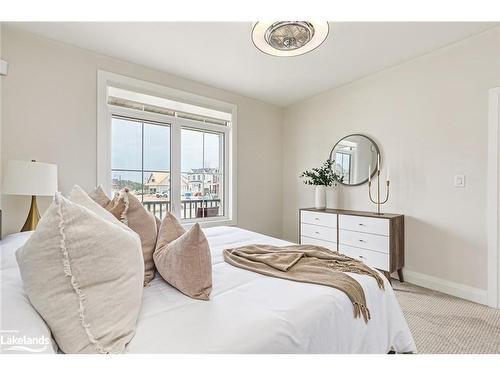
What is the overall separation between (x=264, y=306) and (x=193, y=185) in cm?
267

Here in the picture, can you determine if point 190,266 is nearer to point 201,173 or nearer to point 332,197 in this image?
point 201,173

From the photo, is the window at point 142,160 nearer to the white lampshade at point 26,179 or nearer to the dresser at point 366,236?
the white lampshade at point 26,179

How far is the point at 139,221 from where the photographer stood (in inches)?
51.7

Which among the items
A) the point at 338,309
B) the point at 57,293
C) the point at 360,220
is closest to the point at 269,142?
the point at 360,220

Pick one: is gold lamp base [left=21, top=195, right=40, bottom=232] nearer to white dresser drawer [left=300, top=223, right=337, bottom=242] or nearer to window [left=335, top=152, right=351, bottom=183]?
white dresser drawer [left=300, top=223, right=337, bottom=242]

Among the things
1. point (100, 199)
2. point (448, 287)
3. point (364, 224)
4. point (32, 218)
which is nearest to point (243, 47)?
point (100, 199)

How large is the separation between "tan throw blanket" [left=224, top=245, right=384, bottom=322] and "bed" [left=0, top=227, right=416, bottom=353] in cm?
5

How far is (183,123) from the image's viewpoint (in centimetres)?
332

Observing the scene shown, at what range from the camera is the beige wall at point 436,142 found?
238cm

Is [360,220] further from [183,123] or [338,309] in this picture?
[183,123]

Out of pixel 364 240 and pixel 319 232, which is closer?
pixel 364 240

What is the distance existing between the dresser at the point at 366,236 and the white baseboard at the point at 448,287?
13 cm

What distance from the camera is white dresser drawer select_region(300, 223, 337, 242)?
3.14m

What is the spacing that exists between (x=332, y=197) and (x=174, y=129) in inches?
91.5
